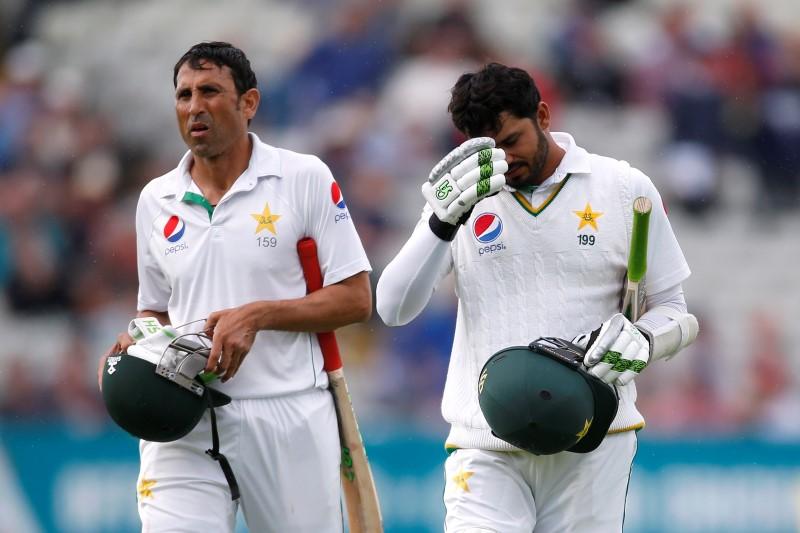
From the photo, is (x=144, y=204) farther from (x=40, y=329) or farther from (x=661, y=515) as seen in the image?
(x=40, y=329)

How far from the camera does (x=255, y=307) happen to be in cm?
438

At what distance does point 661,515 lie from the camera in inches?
316

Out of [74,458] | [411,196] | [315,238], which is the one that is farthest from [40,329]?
[315,238]

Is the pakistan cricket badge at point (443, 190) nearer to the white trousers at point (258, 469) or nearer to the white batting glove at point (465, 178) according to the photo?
the white batting glove at point (465, 178)

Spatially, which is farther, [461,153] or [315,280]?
[315,280]

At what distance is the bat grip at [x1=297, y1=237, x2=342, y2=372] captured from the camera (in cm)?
460

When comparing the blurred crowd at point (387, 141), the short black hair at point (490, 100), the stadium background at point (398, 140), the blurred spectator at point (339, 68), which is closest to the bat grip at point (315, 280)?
the short black hair at point (490, 100)

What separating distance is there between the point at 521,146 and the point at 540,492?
1.07 m

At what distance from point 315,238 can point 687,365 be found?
5172 millimetres

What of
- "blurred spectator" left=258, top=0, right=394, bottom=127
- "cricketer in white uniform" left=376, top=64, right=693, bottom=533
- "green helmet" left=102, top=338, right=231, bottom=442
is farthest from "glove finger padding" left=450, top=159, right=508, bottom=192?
"blurred spectator" left=258, top=0, right=394, bottom=127

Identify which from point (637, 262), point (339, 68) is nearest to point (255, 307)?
point (637, 262)

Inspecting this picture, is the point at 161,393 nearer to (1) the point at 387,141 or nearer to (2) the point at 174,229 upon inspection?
(2) the point at 174,229

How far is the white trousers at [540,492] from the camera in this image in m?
4.24

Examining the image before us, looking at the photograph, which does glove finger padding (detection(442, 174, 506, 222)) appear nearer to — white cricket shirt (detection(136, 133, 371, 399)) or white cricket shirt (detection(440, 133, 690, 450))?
white cricket shirt (detection(440, 133, 690, 450))
